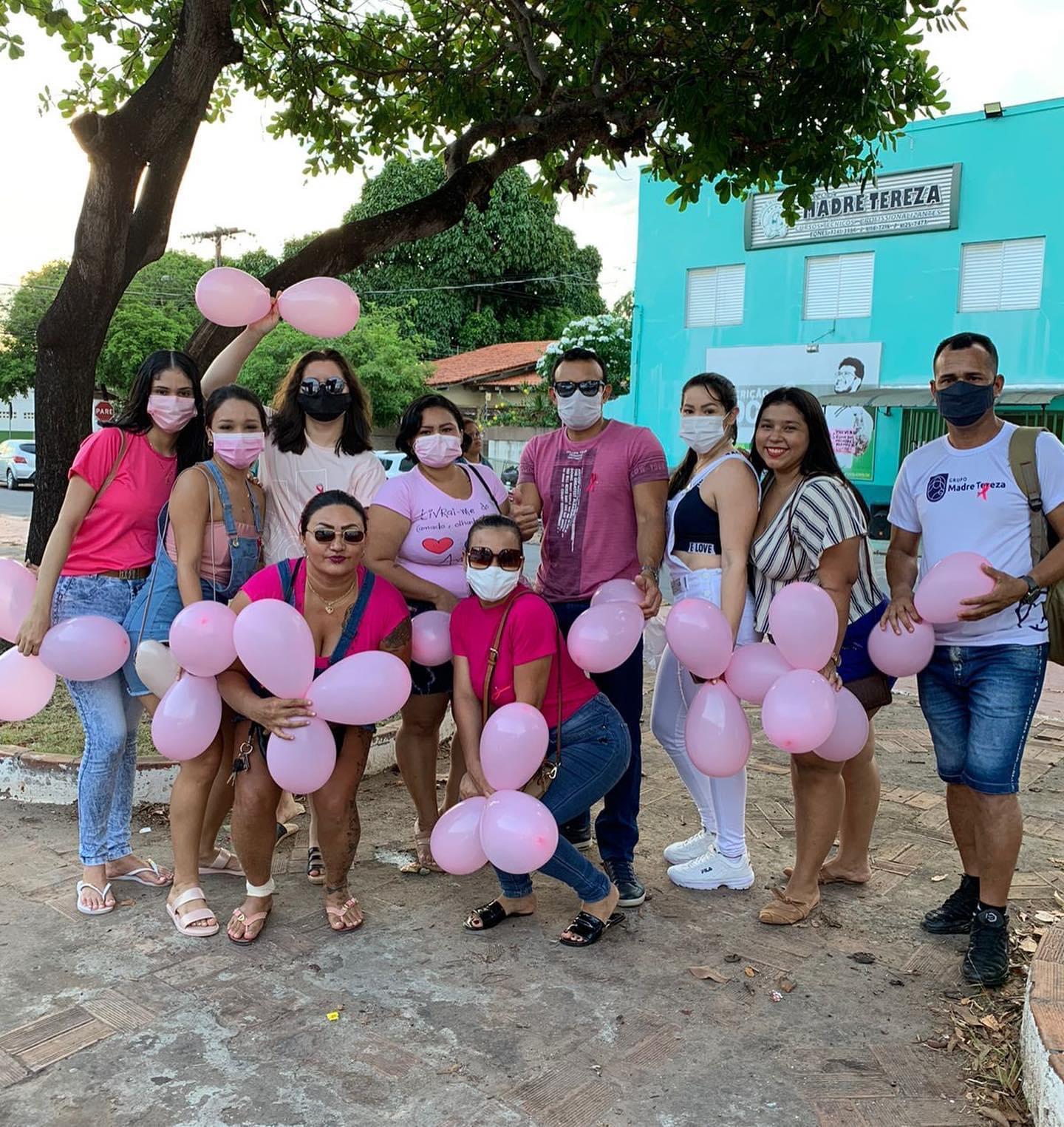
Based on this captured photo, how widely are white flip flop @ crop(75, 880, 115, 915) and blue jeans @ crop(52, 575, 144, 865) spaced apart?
3.2 inches

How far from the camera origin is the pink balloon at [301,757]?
119 inches

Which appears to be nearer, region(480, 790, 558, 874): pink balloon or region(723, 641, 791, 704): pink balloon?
region(480, 790, 558, 874): pink balloon

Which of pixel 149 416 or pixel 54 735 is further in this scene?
pixel 54 735

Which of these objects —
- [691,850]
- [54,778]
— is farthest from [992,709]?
[54,778]

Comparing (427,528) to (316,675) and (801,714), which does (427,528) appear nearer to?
(316,675)

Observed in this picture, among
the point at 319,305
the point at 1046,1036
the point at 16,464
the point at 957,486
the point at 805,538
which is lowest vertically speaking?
the point at 1046,1036

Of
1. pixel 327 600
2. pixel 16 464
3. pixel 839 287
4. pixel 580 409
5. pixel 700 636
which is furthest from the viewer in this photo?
pixel 16 464

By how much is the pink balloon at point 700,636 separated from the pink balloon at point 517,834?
2.35 ft

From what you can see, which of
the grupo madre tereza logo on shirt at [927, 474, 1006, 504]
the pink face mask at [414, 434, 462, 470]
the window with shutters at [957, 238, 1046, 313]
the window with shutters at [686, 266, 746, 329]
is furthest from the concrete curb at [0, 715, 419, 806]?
the window with shutters at [686, 266, 746, 329]

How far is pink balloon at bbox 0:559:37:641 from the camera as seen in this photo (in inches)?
131

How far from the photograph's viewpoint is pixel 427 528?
3.60m

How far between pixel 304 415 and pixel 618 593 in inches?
53.5

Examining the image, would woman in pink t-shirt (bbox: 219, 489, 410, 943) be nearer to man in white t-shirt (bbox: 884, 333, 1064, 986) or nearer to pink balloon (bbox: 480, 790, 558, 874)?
pink balloon (bbox: 480, 790, 558, 874)

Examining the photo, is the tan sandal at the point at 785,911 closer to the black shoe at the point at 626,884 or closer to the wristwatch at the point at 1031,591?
the black shoe at the point at 626,884
